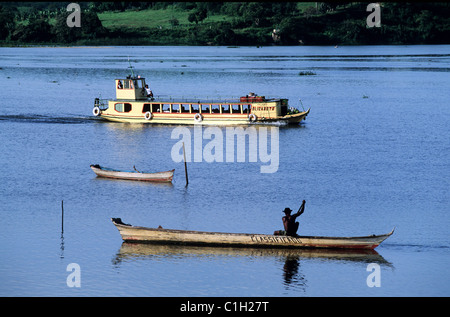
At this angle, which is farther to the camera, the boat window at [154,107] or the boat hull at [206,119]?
the boat window at [154,107]

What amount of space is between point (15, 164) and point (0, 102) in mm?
51512

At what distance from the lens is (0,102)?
110 metres

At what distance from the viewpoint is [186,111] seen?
83312 millimetres

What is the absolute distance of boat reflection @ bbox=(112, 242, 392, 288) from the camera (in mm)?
36450

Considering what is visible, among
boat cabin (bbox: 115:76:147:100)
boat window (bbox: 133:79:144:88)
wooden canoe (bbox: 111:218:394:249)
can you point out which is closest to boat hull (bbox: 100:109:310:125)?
boat cabin (bbox: 115:76:147:100)

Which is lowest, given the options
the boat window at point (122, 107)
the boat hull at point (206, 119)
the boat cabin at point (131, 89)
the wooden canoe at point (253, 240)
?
the wooden canoe at point (253, 240)

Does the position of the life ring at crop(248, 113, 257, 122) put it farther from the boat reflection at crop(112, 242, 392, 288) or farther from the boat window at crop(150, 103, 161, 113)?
the boat reflection at crop(112, 242, 392, 288)

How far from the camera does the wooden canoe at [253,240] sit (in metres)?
37.0

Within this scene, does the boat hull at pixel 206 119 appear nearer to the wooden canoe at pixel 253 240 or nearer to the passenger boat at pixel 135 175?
the passenger boat at pixel 135 175

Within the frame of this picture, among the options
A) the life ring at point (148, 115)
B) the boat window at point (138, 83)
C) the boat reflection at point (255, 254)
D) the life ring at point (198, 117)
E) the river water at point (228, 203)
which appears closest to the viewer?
the river water at point (228, 203)

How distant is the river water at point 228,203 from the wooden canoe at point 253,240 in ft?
1.56

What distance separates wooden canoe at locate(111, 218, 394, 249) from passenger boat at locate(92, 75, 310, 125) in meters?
41.4

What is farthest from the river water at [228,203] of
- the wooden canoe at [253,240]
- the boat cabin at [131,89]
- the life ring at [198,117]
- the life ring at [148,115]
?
the boat cabin at [131,89]
